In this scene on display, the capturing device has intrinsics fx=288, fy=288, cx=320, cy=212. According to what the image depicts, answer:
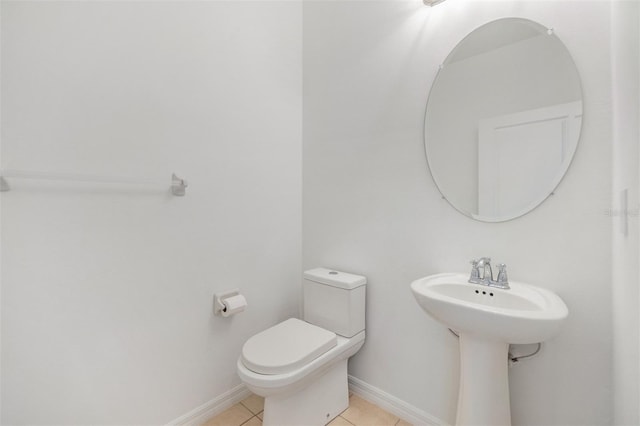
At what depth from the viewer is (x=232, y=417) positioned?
60.4 inches

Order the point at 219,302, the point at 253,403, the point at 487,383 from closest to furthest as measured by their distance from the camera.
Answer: the point at 487,383, the point at 219,302, the point at 253,403

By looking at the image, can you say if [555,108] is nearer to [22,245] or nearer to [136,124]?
[136,124]

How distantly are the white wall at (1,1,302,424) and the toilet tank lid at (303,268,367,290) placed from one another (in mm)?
306

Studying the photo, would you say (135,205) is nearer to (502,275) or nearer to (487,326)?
(487,326)

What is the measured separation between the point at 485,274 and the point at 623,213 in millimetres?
479

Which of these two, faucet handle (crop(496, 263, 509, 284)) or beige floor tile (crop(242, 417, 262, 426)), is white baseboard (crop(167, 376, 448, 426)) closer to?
beige floor tile (crop(242, 417, 262, 426))

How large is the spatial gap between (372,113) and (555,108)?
0.82m

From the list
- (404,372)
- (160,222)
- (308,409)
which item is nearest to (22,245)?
(160,222)

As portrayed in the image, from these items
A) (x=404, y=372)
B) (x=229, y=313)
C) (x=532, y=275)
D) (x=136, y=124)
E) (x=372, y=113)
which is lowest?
(x=404, y=372)

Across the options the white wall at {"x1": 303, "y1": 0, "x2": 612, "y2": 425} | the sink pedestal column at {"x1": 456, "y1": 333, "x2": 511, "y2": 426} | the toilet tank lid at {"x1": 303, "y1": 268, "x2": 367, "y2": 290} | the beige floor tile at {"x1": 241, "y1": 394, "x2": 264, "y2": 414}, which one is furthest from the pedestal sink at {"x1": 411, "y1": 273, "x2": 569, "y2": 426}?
the beige floor tile at {"x1": 241, "y1": 394, "x2": 264, "y2": 414}

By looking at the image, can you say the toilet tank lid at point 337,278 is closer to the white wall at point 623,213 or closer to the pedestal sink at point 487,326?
the pedestal sink at point 487,326

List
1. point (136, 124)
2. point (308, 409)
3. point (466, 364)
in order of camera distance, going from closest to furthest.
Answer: point (466, 364), point (136, 124), point (308, 409)

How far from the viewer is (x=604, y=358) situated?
39.3 inches

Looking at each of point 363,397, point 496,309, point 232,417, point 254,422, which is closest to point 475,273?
point 496,309
